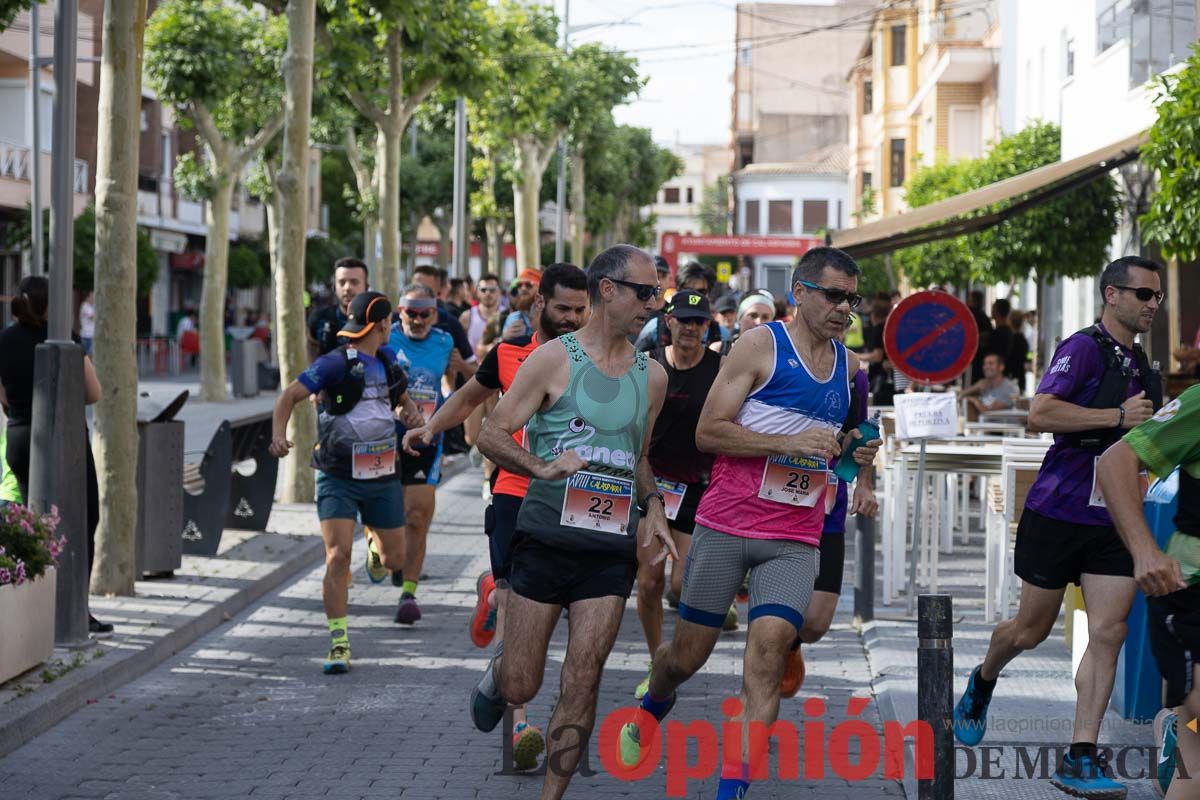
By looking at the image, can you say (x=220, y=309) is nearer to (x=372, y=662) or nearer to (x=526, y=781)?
(x=372, y=662)

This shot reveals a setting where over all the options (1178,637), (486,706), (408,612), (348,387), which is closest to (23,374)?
(348,387)

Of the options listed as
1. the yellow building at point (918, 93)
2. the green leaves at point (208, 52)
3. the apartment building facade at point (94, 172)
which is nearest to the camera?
the green leaves at point (208, 52)

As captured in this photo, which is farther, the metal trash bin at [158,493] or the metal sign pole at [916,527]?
the metal trash bin at [158,493]

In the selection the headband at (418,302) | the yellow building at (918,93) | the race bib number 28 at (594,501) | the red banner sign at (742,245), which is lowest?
the race bib number 28 at (594,501)

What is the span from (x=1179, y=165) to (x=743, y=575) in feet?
28.2

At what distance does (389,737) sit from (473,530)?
7.87 metres

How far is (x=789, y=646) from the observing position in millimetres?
6223

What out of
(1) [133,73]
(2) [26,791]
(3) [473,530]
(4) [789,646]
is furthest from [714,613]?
(3) [473,530]

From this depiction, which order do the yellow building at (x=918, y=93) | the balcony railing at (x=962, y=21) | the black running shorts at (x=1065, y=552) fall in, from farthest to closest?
the balcony railing at (x=962, y=21) → the yellow building at (x=918, y=93) → the black running shorts at (x=1065, y=552)

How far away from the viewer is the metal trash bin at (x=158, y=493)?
11461 millimetres

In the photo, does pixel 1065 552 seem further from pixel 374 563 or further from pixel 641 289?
pixel 374 563

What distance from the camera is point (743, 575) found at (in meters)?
6.44

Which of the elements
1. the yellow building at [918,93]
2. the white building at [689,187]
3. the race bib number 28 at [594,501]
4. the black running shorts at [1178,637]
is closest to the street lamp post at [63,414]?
the race bib number 28 at [594,501]

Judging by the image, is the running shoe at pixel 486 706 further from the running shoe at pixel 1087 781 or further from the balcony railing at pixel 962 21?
the balcony railing at pixel 962 21
